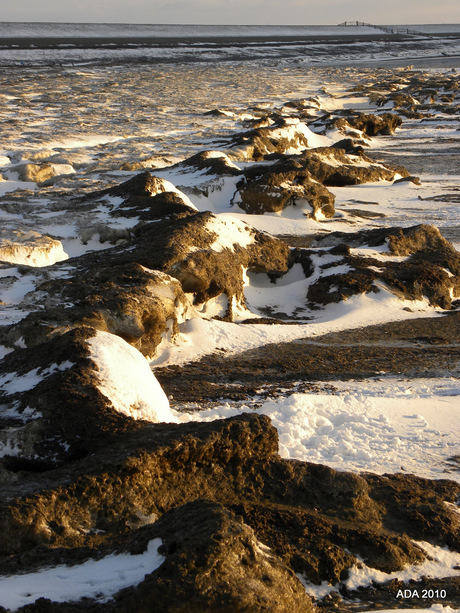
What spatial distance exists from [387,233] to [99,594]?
786 centimetres

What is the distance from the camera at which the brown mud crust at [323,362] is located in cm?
594

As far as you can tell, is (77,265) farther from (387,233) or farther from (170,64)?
(170,64)

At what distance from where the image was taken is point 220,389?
5859 millimetres

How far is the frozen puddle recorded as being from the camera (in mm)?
4645

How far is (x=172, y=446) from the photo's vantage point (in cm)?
350

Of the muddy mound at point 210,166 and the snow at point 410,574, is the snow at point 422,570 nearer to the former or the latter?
the snow at point 410,574

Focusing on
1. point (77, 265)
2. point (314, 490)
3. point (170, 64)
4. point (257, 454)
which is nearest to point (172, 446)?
point (257, 454)

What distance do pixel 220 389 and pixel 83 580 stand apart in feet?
A: 10.7

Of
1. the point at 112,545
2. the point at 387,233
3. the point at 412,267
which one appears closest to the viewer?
the point at 112,545

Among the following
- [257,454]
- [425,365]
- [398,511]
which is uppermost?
[257,454]

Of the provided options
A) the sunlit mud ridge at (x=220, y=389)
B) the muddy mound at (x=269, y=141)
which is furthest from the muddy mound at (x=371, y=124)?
the sunlit mud ridge at (x=220, y=389)

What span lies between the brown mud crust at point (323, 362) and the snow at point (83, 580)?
2.81m

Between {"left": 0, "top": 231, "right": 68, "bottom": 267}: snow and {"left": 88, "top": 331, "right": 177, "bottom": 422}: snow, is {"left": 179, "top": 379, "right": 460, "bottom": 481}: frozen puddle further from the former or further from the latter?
{"left": 0, "top": 231, "right": 68, "bottom": 267}: snow

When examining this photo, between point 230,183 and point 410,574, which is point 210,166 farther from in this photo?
point 410,574
